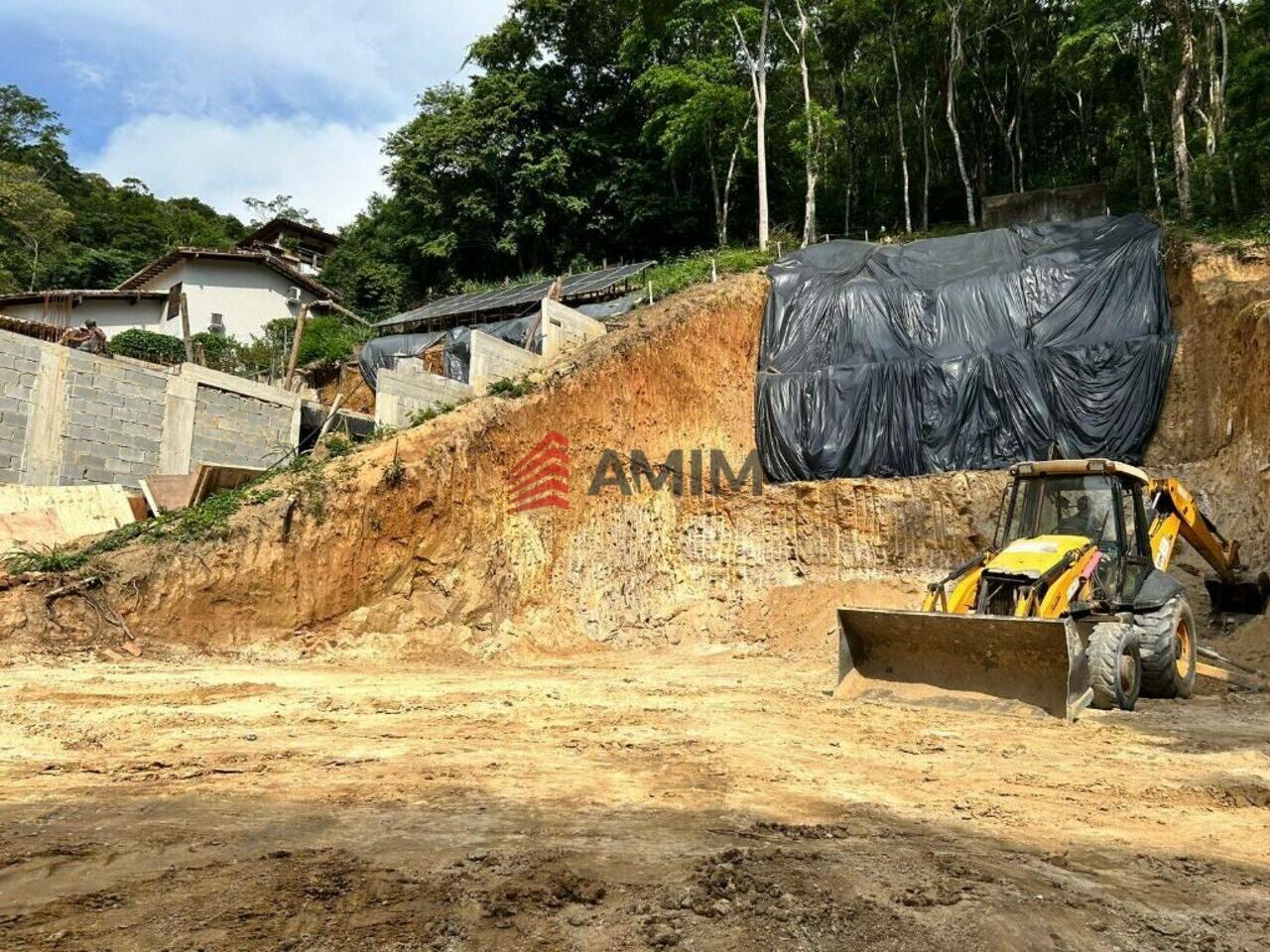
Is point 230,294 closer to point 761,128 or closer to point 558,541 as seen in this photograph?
point 761,128

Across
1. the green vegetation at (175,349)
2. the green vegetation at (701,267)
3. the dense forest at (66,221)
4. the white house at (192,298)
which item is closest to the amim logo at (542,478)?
the green vegetation at (701,267)

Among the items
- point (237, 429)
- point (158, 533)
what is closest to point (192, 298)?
point (237, 429)

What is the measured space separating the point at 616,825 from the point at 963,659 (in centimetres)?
499

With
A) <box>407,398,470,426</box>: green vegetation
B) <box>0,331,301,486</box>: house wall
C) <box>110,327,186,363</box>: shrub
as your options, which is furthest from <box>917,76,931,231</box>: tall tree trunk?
<box>110,327,186,363</box>: shrub

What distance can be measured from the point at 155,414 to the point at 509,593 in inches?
326

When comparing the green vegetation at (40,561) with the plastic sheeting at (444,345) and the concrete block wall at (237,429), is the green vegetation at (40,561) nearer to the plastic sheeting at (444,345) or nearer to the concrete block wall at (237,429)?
the concrete block wall at (237,429)

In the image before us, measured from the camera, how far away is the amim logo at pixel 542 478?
1588 centimetres

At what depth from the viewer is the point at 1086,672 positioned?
26.5 ft

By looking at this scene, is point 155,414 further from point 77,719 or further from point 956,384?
point 956,384

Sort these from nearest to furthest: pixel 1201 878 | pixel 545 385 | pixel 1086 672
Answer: pixel 1201 878 < pixel 1086 672 < pixel 545 385

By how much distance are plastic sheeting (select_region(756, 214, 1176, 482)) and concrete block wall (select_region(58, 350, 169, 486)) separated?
12.4 meters

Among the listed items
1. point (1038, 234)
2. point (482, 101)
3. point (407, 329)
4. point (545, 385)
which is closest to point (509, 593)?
point (545, 385)

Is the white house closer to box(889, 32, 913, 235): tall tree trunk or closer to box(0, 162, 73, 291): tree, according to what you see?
box(0, 162, 73, 291): tree

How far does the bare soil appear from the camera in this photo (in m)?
3.62
